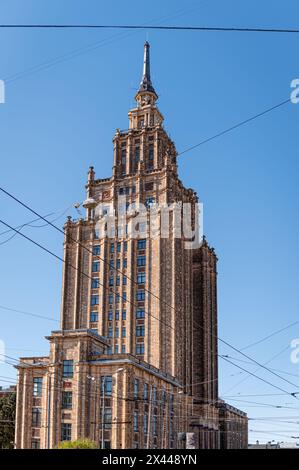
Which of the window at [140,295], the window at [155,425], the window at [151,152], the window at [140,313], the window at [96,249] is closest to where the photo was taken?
the window at [155,425]

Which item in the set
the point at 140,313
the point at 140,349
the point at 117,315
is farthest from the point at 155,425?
the point at 117,315

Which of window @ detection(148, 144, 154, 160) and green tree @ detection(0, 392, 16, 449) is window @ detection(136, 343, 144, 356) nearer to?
green tree @ detection(0, 392, 16, 449)

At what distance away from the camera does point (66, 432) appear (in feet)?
243

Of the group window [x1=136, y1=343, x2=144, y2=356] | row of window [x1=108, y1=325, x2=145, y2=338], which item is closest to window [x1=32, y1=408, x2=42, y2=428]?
window [x1=136, y1=343, x2=144, y2=356]

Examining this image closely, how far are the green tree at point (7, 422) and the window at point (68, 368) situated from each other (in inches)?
539

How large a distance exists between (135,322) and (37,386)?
25.6 m

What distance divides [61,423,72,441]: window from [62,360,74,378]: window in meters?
5.63

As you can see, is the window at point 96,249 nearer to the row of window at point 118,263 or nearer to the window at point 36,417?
the row of window at point 118,263

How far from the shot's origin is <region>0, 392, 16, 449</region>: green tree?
86.5m

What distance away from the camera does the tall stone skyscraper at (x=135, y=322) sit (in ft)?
244

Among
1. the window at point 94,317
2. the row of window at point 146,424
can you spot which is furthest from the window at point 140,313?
the row of window at point 146,424

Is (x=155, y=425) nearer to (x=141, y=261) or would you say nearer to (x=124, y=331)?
(x=124, y=331)
